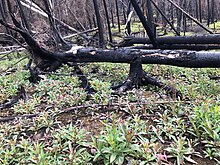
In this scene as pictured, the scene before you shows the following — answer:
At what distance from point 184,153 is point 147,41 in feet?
18.7

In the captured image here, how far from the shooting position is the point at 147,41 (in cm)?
711

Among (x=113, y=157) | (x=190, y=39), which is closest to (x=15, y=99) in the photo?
→ (x=113, y=157)

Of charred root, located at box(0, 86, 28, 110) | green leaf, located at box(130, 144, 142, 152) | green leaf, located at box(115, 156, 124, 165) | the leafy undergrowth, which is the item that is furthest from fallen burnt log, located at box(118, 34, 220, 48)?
green leaf, located at box(115, 156, 124, 165)

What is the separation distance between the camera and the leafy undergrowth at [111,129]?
181 centimetres

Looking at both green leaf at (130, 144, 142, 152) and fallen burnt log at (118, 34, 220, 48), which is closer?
green leaf at (130, 144, 142, 152)

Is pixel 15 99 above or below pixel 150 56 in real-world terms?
below

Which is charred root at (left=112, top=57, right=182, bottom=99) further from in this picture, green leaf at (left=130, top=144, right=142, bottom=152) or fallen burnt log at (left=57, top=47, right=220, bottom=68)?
green leaf at (left=130, top=144, right=142, bottom=152)

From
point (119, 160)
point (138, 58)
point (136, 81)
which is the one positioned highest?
point (138, 58)

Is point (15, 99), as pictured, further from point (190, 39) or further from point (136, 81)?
point (190, 39)

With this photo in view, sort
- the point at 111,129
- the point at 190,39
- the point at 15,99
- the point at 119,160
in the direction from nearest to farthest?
the point at 119,160 → the point at 111,129 → the point at 15,99 → the point at 190,39

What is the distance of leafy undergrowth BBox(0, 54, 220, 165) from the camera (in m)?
1.81

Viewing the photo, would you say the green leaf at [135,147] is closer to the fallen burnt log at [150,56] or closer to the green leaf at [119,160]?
the green leaf at [119,160]

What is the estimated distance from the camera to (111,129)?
2.10 metres

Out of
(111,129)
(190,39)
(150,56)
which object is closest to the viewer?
(111,129)
